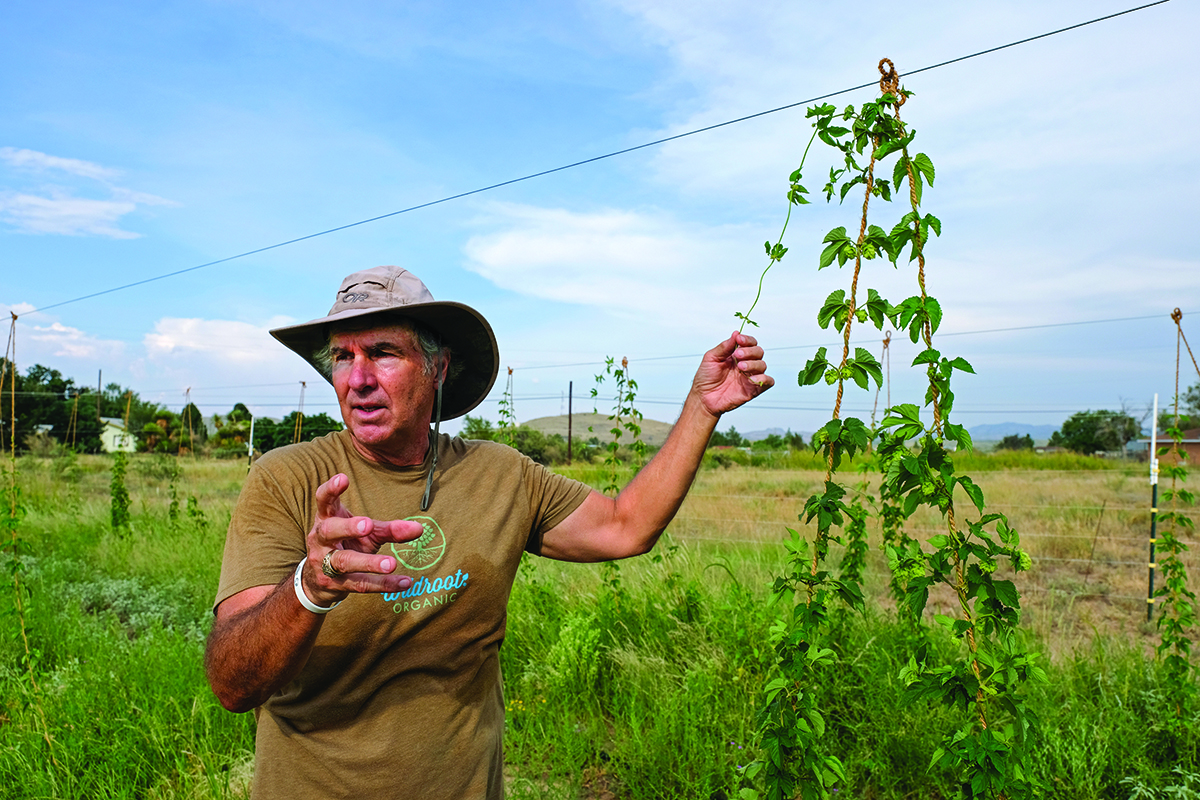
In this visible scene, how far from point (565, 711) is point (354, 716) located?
1.97 meters

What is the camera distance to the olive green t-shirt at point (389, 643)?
169 centimetres

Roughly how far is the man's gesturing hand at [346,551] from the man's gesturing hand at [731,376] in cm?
101

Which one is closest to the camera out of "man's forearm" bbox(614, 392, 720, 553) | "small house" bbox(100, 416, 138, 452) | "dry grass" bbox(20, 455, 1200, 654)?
"man's forearm" bbox(614, 392, 720, 553)

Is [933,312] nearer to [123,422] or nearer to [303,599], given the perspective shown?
[303,599]

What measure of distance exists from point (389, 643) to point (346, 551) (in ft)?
1.92

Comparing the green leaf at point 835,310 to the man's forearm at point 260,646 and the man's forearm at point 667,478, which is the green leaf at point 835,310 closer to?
the man's forearm at point 667,478

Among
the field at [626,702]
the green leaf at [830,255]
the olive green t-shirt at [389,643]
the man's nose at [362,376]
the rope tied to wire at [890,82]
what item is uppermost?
the rope tied to wire at [890,82]

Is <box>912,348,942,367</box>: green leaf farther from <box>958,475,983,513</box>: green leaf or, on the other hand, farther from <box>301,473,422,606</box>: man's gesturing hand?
<box>301,473,422,606</box>: man's gesturing hand

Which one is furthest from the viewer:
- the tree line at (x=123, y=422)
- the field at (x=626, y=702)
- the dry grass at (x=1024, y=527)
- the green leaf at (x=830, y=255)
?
the tree line at (x=123, y=422)

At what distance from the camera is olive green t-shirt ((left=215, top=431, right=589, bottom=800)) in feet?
5.53

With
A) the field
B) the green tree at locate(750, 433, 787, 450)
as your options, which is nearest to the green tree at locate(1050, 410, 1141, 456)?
the green tree at locate(750, 433, 787, 450)

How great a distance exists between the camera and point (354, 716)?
5.64ft

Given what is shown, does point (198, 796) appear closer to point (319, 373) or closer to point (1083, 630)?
point (319, 373)

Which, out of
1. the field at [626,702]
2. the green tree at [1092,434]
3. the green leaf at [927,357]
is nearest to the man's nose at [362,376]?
the green leaf at [927,357]
